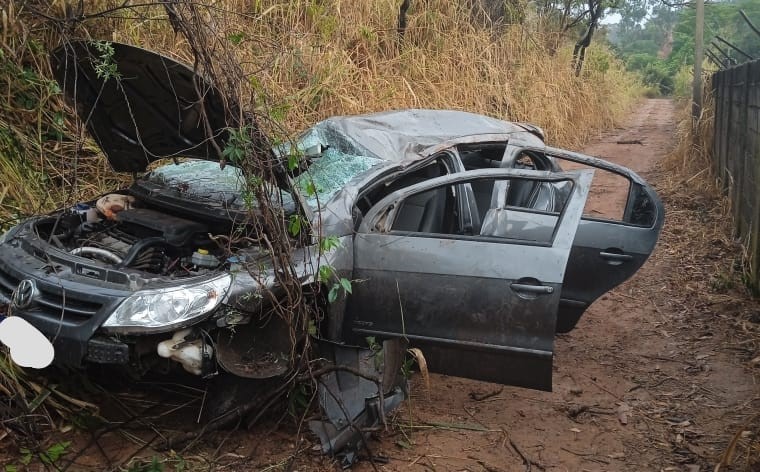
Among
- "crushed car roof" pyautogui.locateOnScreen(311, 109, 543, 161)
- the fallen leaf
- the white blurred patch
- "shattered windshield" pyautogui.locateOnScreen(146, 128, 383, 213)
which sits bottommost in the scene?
the fallen leaf

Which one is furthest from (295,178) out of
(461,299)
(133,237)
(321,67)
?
(321,67)

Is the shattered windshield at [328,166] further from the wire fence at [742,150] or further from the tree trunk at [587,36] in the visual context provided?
the tree trunk at [587,36]

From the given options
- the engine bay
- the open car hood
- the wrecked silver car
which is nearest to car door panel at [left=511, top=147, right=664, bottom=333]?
the wrecked silver car

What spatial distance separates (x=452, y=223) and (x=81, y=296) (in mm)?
2204

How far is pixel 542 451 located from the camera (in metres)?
3.57

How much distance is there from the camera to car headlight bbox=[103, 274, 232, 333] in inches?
115

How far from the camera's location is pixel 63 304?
3.04 meters

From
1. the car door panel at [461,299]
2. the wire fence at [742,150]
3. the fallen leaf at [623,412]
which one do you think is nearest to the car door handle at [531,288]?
the car door panel at [461,299]

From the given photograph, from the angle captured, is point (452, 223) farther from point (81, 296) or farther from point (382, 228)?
point (81, 296)

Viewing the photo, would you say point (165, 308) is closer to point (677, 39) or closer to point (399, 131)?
point (399, 131)

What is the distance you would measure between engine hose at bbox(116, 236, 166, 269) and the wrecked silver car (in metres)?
0.01

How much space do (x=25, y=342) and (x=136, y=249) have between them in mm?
723

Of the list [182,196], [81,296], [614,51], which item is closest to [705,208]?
[182,196]

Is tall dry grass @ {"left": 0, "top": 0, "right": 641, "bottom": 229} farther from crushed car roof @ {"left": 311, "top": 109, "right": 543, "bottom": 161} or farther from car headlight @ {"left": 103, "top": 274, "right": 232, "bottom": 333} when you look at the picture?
car headlight @ {"left": 103, "top": 274, "right": 232, "bottom": 333}
